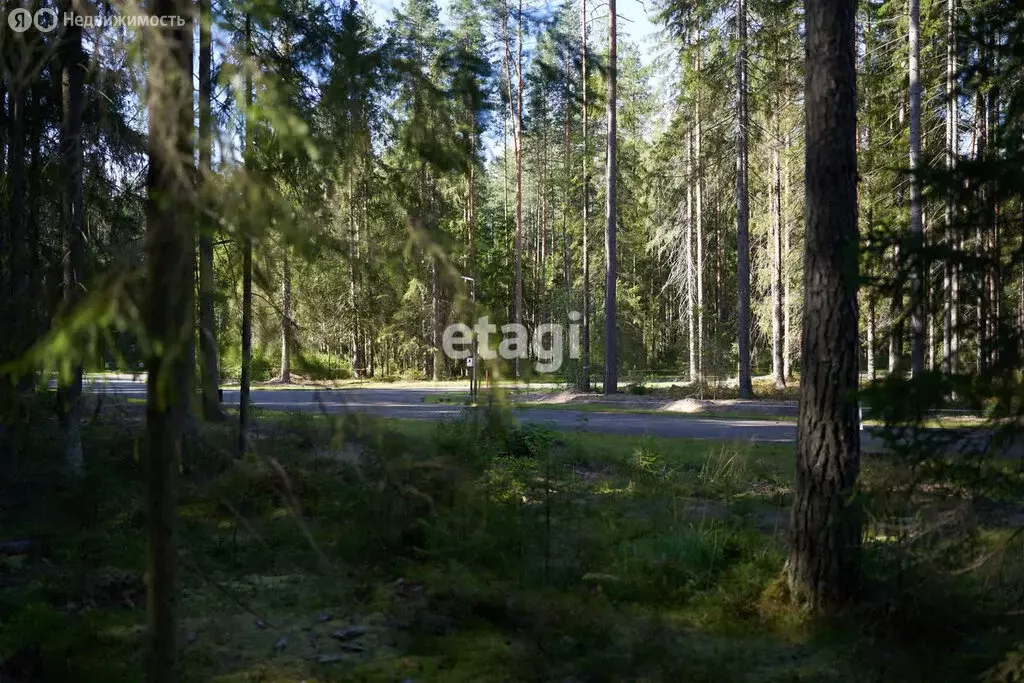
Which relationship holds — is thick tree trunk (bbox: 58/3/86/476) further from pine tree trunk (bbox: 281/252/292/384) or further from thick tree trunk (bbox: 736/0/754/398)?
thick tree trunk (bbox: 736/0/754/398)

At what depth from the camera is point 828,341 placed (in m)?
5.51

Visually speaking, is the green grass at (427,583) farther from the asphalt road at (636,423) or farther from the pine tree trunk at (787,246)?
the pine tree trunk at (787,246)

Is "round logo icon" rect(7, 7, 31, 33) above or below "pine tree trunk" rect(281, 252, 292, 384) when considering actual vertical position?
above

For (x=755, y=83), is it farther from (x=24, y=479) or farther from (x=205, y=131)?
(x=205, y=131)

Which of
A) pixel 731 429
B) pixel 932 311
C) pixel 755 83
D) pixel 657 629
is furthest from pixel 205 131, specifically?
pixel 755 83

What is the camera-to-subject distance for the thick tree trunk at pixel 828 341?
17.8ft

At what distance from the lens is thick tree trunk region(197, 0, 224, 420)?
2508mm

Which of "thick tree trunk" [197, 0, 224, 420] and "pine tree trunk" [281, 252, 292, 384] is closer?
"thick tree trunk" [197, 0, 224, 420]

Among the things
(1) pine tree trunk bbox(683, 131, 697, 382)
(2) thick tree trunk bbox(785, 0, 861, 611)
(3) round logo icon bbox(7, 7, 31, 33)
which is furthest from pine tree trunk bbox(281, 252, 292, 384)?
(1) pine tree trunk bbox(683, 131, 697, 382)

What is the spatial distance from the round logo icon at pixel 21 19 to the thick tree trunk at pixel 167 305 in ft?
5.28

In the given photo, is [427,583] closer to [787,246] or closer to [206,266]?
[206,266]

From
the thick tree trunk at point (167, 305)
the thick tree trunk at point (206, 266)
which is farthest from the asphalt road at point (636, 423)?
the thick tree trunk at point (167, 305)

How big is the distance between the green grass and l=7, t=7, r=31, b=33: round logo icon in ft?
6.67

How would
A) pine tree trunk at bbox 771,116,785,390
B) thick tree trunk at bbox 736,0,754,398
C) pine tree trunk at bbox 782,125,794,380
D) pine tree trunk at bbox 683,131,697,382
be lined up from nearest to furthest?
thick tree trunk at bbox 736,0,754,398
pine tree trunk at bbox 771,116,785,390
pine tree trunk at bbox 683,131,697,382
pine tree trunk at bbox 782,125,794,380
